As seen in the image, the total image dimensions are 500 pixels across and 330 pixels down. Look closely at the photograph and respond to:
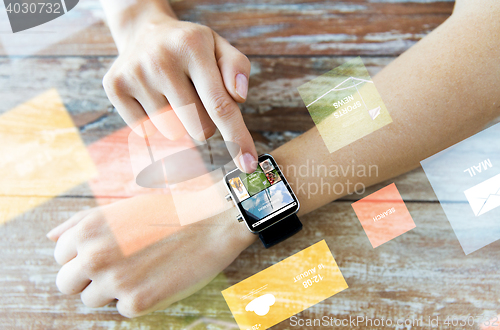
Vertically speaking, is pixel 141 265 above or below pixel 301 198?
below

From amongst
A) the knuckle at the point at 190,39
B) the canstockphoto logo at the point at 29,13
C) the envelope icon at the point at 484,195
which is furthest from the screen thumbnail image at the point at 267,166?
the canstockphoto logo at the point at 29,13

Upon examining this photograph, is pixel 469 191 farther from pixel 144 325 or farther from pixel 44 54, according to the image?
pixel 44 54

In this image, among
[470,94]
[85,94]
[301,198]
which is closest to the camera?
[470,94]

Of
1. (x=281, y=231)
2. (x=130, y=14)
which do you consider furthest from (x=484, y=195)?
(x=130, y=14)

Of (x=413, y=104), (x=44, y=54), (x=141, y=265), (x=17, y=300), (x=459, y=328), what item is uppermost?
(x=44, y=54)

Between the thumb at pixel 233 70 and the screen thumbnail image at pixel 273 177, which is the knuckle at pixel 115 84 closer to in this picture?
the thumb at pixel 233 70

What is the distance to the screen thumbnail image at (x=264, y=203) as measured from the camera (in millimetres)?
765

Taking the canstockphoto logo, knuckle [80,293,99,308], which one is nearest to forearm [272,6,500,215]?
knuckle [80,293,99,308]

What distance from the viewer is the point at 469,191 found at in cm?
86

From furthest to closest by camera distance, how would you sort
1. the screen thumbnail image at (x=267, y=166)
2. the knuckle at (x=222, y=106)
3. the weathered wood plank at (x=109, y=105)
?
1. the weathered wood plank at (x=109, y=105)
2. the screen thumbnail image at (x=267, y=166)
3. the knuckle at (x=222, y=106)

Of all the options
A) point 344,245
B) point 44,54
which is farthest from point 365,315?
point 44,54

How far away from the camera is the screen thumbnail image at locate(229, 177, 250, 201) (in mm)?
771

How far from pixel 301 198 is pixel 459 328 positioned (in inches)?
21.9

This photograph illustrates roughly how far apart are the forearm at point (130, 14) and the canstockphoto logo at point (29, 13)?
26cm
